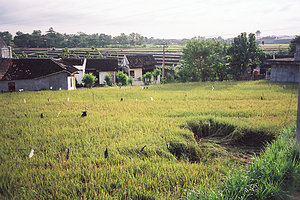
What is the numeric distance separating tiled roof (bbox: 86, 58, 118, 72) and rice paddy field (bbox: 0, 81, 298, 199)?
90.4 ft

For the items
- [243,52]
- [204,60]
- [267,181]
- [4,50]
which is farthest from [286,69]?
[4,50]

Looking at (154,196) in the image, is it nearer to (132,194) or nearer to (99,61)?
(132,194)

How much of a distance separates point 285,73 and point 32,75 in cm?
2321

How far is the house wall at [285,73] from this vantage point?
74.2ft

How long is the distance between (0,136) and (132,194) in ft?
15.7

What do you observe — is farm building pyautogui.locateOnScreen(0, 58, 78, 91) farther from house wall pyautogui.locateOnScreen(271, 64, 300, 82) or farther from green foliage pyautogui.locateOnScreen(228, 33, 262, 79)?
house wall pyautogui.locateOnScreen(271, 64, 300, 82)

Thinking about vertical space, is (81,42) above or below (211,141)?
above

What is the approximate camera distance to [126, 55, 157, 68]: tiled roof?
143 ft

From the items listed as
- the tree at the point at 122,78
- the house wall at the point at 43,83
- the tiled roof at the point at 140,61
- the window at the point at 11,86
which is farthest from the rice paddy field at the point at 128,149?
the tiled roof at the point at 140,61

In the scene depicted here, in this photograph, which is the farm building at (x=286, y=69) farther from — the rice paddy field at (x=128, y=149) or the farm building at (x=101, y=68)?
the farm building at (x=101, y=68)

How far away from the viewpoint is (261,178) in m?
4.42

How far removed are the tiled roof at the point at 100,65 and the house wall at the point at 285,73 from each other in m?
23.6

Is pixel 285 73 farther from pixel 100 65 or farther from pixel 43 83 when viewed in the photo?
pixel 100 65

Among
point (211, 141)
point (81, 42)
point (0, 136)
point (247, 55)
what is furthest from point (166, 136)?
point (81, 42)
